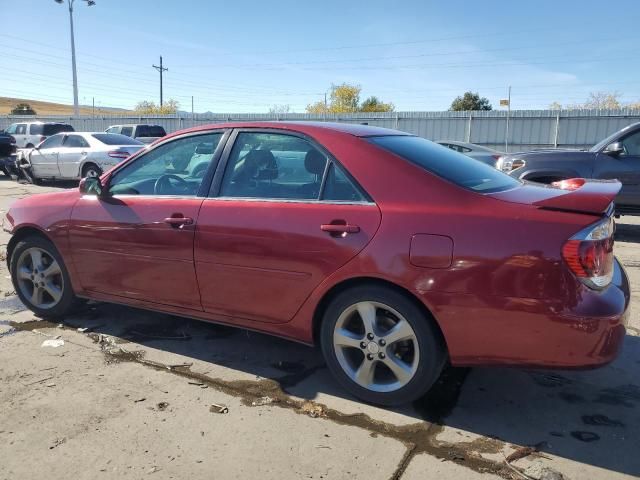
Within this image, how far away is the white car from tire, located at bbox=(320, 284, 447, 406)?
1263 cm

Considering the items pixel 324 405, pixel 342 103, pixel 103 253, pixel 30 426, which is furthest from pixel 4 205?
pixel 342 103

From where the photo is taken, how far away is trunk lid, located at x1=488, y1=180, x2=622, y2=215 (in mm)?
2680

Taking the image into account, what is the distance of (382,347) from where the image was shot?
3.03 m

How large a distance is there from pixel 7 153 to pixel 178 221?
58.5ft

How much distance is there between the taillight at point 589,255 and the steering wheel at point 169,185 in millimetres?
2466

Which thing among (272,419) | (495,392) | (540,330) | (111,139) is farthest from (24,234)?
(111,139)

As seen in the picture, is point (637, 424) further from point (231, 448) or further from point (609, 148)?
point (609, 148)

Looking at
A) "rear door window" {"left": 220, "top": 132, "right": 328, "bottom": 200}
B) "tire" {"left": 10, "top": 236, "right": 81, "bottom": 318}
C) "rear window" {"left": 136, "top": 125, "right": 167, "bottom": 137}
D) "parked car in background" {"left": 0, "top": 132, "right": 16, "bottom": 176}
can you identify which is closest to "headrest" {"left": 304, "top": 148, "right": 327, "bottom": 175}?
"rear door window" {"left": 220, "top": 132, "right": 328, "bottom": 200}

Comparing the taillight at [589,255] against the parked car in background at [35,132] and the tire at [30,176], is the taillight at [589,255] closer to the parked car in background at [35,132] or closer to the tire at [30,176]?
the tire at [30,176]

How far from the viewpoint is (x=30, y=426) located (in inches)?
116

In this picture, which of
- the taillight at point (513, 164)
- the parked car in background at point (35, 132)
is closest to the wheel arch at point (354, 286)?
the taillight at point (513, 164)

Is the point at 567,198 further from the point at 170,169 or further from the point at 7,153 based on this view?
the point at 7,153

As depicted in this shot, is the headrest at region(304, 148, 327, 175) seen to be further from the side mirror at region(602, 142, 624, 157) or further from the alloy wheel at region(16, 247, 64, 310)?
the side mirror at region(602, 142, 624, 157)

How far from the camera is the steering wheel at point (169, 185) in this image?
3.79 m
